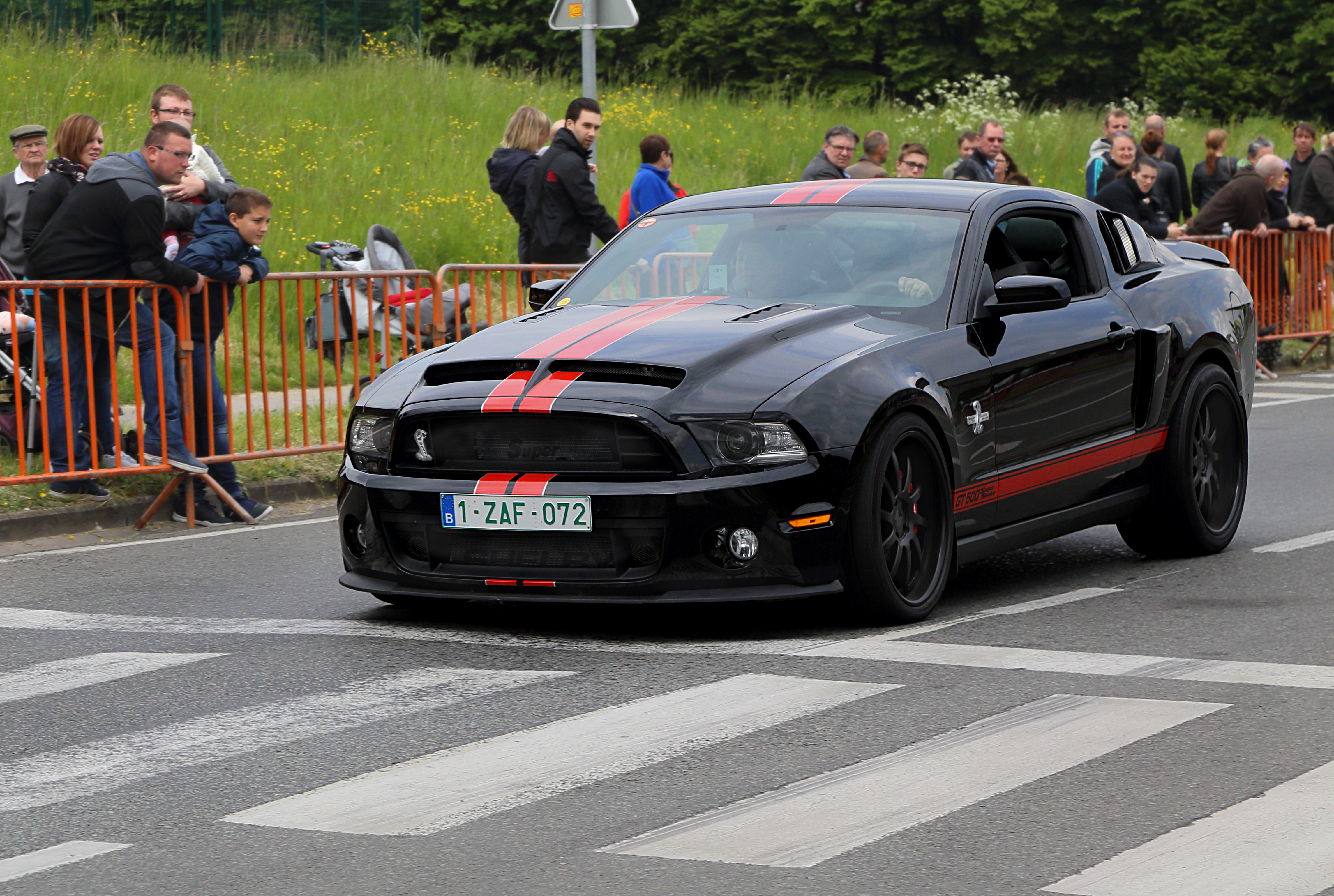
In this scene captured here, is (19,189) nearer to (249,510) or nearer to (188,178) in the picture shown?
(188,178)

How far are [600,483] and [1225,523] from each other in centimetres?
354

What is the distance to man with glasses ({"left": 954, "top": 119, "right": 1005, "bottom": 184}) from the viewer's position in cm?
1738

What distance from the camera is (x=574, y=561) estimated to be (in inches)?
256

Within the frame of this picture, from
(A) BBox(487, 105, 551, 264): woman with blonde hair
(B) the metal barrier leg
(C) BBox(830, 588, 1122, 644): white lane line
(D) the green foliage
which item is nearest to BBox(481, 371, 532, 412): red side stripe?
(C) BBox(830, 588, 1122, 644): white lane line

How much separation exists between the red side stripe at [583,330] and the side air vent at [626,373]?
168mm

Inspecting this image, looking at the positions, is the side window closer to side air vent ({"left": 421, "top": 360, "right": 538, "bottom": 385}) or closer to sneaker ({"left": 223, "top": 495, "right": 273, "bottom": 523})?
side air vent ({"left": 421, "top": 360, "right": 538, "bottom": 385})

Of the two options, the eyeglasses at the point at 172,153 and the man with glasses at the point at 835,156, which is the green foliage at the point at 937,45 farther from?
the eyeglasses at the point at 172,153

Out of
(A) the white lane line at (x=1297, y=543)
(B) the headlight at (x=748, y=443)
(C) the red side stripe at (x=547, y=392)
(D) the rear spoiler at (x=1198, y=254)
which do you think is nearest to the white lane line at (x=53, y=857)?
(C) the red side stripe at (x=547, y=392)

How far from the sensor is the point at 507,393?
21.6 ft

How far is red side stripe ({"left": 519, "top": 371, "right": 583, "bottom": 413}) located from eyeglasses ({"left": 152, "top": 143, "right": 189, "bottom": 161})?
4623 millimetres

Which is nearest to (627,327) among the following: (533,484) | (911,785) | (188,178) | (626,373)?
(626,373)

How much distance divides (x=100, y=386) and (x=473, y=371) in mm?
4087

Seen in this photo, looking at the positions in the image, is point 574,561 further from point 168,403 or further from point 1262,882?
point 168,403

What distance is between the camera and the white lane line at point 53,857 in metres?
4.14
